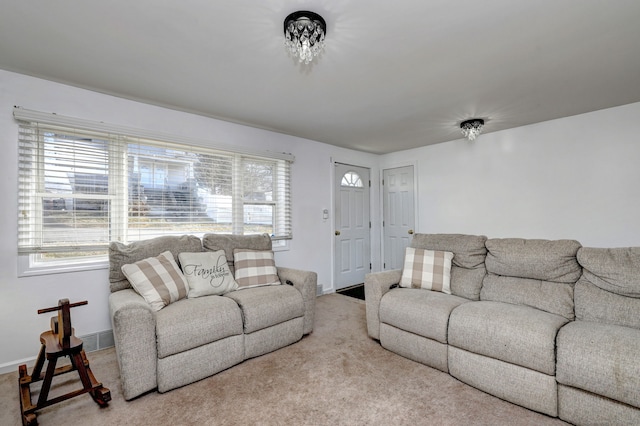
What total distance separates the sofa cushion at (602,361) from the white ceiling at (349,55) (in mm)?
1811

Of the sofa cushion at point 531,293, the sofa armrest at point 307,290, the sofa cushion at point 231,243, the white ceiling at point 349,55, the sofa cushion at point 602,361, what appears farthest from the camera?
the sofa cushion at point 231,243

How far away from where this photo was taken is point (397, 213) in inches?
198

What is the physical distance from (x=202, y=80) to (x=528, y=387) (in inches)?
125

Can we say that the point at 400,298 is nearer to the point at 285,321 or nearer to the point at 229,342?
the point at 285,321

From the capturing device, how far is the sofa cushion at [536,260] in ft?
7.30

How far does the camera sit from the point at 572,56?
2.07 meters

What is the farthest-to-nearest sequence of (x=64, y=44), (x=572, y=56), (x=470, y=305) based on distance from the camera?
(x=470, y=305) → (x=572, y=56) → (x=64, y=44)

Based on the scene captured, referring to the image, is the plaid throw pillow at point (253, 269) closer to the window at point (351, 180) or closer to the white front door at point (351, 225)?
the white front door at point (351, 225)

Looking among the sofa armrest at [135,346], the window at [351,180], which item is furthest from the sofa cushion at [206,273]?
the window at [351,180]

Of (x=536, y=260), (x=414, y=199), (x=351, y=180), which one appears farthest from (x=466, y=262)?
(x=351, y=180)

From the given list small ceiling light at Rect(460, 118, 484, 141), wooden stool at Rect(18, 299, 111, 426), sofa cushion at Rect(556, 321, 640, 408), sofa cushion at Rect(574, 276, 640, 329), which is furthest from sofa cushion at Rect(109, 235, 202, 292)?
small ceiling light at Rect(460, 118, 484, 141)

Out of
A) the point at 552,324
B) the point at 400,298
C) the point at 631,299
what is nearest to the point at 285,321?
the point at 400,298

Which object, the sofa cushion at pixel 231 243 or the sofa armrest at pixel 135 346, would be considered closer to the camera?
the sofa armrest at pixel 135 346

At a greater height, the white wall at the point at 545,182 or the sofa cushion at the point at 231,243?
the white wall at the point at 545,182
